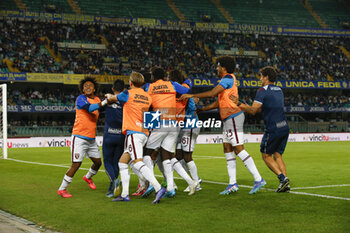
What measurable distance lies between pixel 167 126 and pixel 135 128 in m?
0.71

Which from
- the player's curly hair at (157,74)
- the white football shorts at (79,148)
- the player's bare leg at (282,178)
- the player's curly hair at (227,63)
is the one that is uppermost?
the player's curly hair at (227,63)

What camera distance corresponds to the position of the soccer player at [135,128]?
8.19 m

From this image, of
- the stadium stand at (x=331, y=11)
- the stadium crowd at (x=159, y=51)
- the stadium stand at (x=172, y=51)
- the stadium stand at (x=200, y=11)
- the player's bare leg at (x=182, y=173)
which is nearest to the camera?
the player's bare leg at (x=182, y=173)

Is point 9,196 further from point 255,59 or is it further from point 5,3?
point 255,59

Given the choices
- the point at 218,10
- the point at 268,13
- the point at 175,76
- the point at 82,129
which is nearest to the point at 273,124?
the point at 175,76

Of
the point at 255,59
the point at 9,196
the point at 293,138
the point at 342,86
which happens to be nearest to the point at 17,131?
the point at 293,138

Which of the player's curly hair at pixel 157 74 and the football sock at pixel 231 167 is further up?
the player's curly hair at pixel 157 74

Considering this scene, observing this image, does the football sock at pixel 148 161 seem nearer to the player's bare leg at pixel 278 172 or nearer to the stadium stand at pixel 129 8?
the player's bare leg at pixel 278 172

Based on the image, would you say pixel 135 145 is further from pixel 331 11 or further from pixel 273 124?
pixel 331 11

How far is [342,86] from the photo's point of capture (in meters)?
51.2

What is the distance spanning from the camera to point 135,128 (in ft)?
27.2

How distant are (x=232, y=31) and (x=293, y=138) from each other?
1963 centimetres

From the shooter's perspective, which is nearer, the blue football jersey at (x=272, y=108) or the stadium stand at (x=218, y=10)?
the blue football jersey at (x=272, y=108)

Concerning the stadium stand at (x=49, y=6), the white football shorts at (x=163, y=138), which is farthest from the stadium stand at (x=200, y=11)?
the white football shorts at (x=163, y=138)
